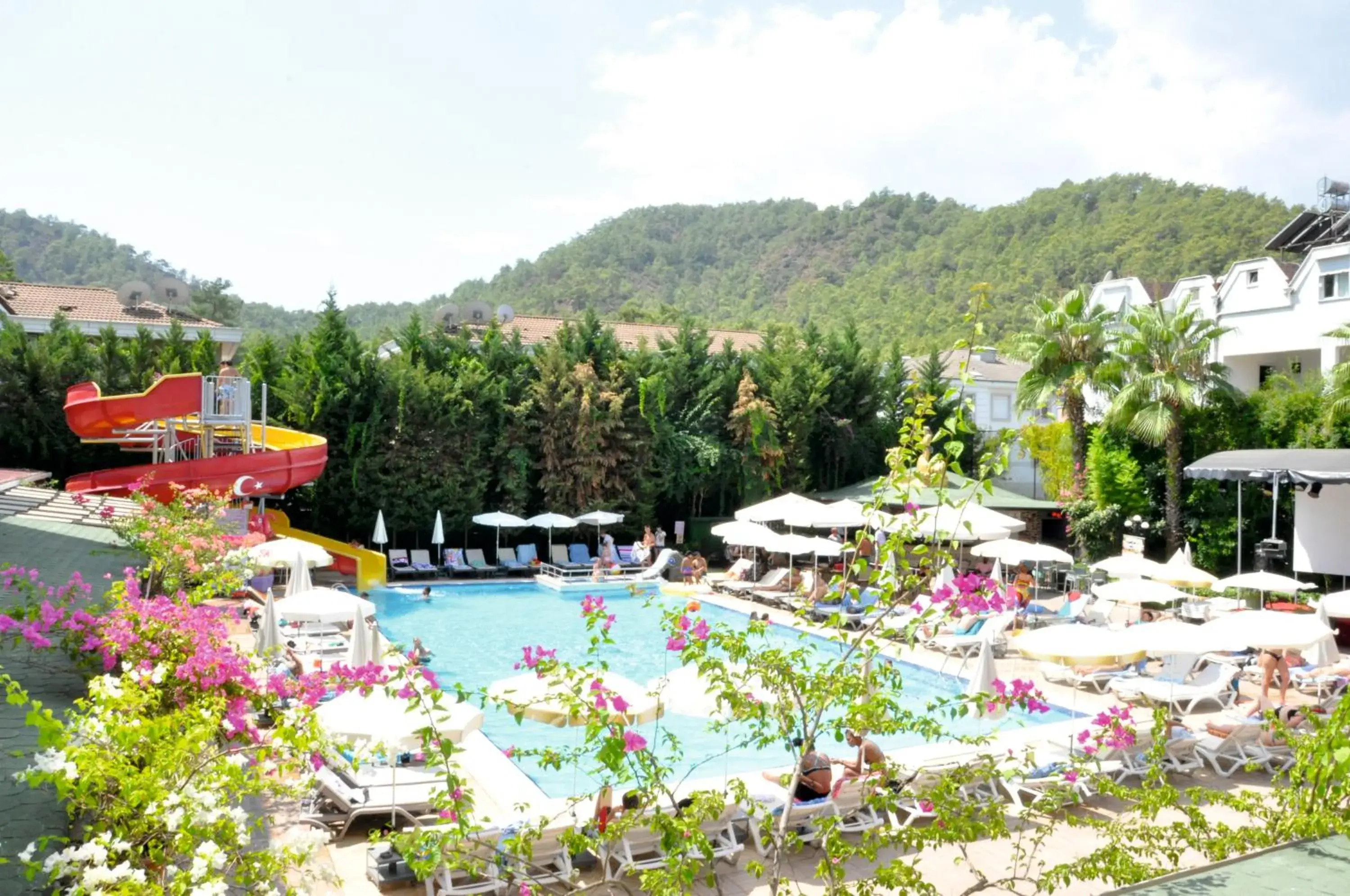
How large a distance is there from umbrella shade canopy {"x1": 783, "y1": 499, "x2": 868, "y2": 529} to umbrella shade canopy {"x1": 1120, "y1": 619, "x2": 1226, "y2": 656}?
1014cm

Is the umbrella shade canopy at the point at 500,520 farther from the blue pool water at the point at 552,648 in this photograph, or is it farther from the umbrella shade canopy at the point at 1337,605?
the umbrella shade canopy at the point at 1337,605

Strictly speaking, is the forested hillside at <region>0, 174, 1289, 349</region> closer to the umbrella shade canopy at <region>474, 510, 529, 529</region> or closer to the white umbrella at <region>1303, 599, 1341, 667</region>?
the umbrella shade canopy at <region>474, 510, 529, 529</region>

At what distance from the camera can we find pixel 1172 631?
38.3 ft

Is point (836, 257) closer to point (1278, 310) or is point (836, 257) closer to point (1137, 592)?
point (1278, 310)

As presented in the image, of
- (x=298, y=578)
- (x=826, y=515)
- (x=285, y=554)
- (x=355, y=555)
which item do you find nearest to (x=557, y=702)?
(x=298, y=578)

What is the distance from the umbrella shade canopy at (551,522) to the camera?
83.7 feet

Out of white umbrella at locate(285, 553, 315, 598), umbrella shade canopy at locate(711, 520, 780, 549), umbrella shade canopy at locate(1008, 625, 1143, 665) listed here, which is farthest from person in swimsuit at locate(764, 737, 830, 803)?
umbrella shade canopy at locate(711, 520, 780, 549)

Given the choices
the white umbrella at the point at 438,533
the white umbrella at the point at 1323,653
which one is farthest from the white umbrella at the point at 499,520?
the white umbrella at the point at 1323,653

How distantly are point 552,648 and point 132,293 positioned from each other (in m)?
32.7

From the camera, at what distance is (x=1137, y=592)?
16.3 m

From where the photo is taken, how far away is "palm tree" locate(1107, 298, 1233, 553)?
877 inches

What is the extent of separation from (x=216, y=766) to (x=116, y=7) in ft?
25.8

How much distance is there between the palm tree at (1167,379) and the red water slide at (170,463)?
709 inches

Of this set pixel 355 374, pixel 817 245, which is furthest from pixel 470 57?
pixel 817 245
